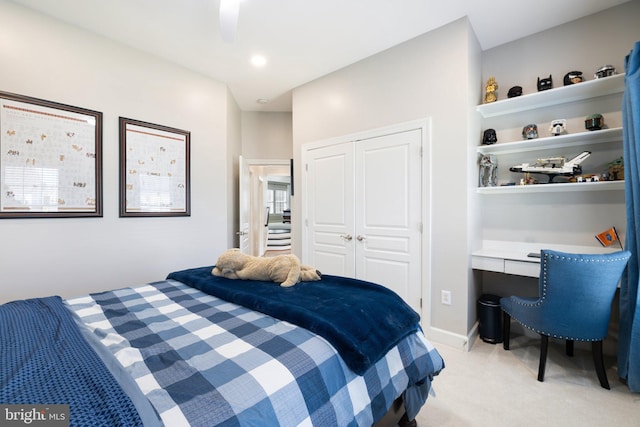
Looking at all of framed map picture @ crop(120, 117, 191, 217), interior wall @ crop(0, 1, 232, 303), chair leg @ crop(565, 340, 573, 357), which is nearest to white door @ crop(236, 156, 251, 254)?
interior wall @ crop(0, 1, 232, 303)

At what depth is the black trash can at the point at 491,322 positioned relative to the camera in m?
2.44

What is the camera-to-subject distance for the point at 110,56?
2.52m

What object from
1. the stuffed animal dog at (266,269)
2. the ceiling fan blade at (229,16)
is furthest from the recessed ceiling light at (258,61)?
the stuffed animal dog at (266,269)

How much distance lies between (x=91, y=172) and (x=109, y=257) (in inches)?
29.9

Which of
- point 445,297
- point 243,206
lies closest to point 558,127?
point 445,297

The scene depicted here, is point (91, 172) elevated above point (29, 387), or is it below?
above

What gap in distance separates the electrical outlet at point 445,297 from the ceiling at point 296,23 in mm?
2358

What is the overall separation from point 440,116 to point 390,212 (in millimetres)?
977

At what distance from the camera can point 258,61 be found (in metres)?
2.96

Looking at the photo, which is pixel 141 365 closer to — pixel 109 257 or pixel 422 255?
pixel 109 257

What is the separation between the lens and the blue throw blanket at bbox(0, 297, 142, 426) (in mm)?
610

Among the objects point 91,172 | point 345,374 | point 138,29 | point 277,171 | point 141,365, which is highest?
point 138,29

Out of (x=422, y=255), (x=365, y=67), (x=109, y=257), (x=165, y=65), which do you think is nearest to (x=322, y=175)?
(x=365, y=67)

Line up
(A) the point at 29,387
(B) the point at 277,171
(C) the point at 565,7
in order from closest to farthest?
(A) the point at 29,387 < (C) the point at 565,7 < (B) the point at 277,171
